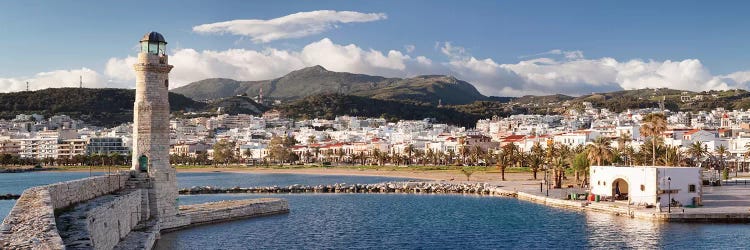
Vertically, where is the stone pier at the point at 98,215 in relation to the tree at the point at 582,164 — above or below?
below

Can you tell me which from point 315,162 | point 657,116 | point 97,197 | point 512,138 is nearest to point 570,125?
point 512,138

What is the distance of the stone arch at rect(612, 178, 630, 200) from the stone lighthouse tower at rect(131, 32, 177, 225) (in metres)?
29.7

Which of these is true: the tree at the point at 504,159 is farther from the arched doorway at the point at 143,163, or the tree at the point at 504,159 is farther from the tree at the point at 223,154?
the tree at the point at 223,154

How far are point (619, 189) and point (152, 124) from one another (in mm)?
32987

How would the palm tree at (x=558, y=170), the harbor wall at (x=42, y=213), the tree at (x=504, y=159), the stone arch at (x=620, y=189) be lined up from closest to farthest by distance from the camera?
1. the harbor wall at (x=42, y=213)
2. the stone arch at (x=620, y=189)
3. the palm tree at (x=558, y=170)
4. the tree at (x=504, y=159)

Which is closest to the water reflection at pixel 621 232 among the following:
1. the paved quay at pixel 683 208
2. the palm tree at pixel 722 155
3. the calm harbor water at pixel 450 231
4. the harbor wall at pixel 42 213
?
the calm harbor water at pixel 450 231

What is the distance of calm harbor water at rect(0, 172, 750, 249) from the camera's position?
34.4 metres

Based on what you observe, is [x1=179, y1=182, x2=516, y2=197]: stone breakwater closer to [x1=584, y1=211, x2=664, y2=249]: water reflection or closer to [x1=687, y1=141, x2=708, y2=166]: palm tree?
[x1=584, y1=211, x2=664, y2=249]: water reflection

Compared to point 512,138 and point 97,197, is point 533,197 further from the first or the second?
point 512,138

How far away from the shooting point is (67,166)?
146m

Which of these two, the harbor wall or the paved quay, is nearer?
the harbor wall

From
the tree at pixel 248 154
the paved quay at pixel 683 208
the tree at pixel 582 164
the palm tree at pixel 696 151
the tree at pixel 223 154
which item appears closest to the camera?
the paved quay at pixel 683 208

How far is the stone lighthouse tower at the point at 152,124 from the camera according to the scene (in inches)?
1415

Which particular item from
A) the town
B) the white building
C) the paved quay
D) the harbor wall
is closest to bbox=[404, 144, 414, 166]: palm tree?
the town
